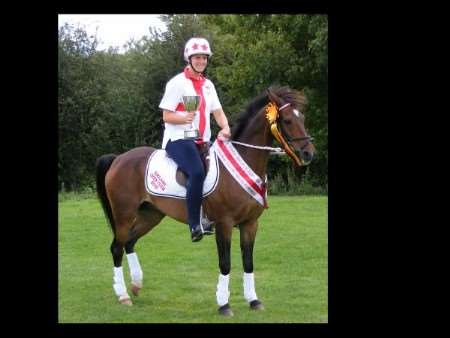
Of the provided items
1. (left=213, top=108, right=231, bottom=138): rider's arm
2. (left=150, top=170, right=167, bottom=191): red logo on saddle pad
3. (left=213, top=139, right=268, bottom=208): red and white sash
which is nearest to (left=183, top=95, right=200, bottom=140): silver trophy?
(left=213, top=108, right=231, bottom=138): rider's arm

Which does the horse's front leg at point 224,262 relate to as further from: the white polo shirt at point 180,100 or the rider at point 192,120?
the white polo shirt at point 180,100

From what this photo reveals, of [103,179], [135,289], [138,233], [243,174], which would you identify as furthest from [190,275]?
[243,174]

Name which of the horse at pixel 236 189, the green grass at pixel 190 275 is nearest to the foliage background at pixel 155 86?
the green grass at pixel 190 275

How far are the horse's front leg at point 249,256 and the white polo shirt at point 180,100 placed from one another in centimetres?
104

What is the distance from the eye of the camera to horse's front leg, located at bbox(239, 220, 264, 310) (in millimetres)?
6812

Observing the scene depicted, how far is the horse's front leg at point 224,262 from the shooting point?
6.59 m

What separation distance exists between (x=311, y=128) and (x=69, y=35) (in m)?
8.31

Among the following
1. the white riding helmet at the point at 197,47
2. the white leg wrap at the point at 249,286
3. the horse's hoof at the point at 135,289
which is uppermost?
the white riding helmet at the point at 197,47

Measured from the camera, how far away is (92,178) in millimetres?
20688

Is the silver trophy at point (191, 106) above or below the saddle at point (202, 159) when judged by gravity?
above

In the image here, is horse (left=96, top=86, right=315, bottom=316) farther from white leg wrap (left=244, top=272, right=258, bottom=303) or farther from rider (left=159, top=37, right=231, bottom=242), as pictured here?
rider (left=159, top=37, right=231, bottom=242)

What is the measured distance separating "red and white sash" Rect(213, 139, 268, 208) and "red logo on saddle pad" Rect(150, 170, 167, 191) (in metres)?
0.70

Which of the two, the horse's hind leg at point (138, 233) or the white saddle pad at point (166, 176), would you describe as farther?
the horse's hind leg at point (138, 233)
